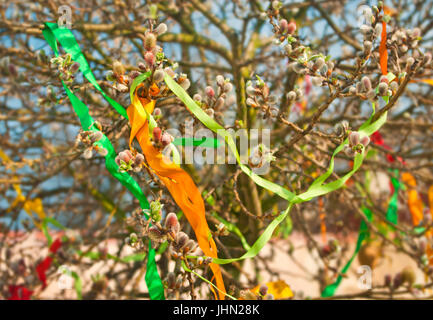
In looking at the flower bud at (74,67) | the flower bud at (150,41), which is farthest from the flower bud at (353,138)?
the flower bud at (74,67)

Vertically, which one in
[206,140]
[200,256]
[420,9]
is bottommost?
[200,256]

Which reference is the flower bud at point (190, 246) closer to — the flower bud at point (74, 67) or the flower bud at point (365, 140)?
the flower bud at point (365, 140)

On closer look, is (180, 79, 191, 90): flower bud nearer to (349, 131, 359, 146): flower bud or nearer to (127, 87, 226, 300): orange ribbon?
(127, 87, 226, 300): orange ribbon

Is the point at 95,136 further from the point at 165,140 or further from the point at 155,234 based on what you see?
the point at 155,234

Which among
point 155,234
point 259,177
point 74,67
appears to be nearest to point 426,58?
point 259,177

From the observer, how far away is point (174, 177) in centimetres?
105

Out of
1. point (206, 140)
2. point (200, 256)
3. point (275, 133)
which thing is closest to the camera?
point (200, 256)

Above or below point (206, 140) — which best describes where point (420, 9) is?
above

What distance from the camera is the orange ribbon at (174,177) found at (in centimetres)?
103

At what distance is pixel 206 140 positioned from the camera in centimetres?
121

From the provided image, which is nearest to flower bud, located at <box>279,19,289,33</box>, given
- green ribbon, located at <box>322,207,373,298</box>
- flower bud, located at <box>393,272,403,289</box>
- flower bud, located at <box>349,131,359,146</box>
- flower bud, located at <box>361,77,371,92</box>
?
flower bud, located at <box>361,77,371,92</box>
